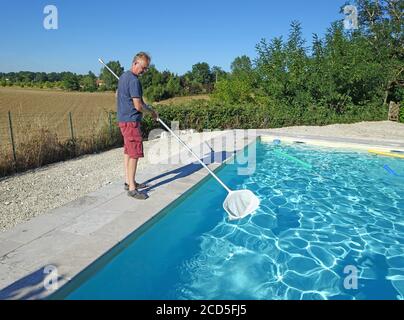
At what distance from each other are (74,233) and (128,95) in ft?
6.08

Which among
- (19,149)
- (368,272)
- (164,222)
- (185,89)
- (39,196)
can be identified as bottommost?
(368,272)

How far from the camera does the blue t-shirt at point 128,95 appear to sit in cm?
394

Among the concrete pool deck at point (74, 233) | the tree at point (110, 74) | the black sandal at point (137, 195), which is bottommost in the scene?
the concrete pool deck at point (74, 233)

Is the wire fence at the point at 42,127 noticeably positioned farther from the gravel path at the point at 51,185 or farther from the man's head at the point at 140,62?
the man's head at the point at 140,62

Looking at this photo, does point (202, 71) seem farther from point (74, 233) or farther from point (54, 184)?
point (74, 233)

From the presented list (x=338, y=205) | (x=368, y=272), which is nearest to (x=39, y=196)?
(x=368, y=272)

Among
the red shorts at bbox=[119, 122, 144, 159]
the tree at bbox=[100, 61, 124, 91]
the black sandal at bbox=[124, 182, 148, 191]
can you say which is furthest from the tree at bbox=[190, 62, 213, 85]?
the red shorts at bbox=[119, 122, 144, 159]

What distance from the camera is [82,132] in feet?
24.9

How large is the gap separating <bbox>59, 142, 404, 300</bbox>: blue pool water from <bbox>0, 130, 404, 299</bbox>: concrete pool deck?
0.16 m

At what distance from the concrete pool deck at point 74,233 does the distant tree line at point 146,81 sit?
1039 inches

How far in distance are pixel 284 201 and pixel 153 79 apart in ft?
135

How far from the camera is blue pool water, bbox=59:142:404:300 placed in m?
3.08

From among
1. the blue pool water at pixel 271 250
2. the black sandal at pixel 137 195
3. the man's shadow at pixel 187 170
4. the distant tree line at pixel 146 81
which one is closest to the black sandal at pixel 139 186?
the man's shadow at pixel 187 170

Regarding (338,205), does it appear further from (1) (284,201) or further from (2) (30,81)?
(2) (30,81)
